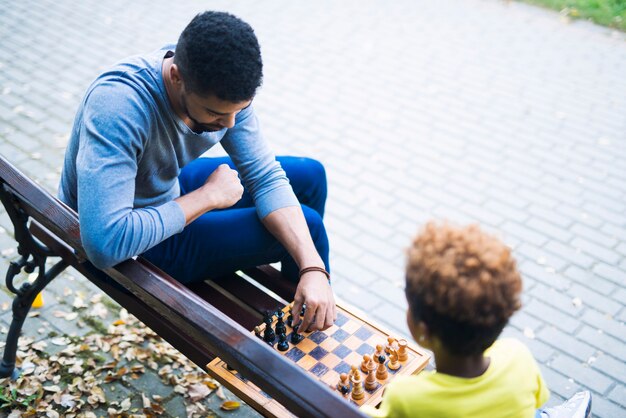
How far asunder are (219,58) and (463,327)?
1.24 metres

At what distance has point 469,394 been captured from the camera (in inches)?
69.4

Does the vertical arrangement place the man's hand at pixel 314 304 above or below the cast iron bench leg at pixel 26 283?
above

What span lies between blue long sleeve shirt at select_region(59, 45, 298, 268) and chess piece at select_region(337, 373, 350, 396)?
794mm

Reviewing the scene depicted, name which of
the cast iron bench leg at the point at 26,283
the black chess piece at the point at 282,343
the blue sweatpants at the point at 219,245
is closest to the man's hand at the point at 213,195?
the blue sweatpants at the point at 219,245

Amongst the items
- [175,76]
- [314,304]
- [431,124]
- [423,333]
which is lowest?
[431,124]

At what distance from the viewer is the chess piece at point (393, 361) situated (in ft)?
8.21

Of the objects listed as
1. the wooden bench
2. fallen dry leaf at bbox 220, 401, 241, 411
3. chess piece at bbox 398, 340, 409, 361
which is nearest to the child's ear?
the wooden bench

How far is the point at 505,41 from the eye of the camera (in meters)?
7.93

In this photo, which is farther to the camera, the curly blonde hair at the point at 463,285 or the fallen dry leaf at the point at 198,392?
the fallen dry leaf at the point at 198,392

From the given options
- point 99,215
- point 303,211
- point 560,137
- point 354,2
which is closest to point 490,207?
point 560,137

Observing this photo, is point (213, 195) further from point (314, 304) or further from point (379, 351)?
point (379, 351)

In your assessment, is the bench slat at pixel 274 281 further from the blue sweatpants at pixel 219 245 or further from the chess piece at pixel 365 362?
the chess piece at pixel 365 362

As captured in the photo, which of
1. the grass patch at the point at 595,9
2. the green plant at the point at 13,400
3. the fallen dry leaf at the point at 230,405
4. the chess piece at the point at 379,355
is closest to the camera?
the chess piece at the point at 379,355

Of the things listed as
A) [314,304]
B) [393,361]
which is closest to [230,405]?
[314,304]
